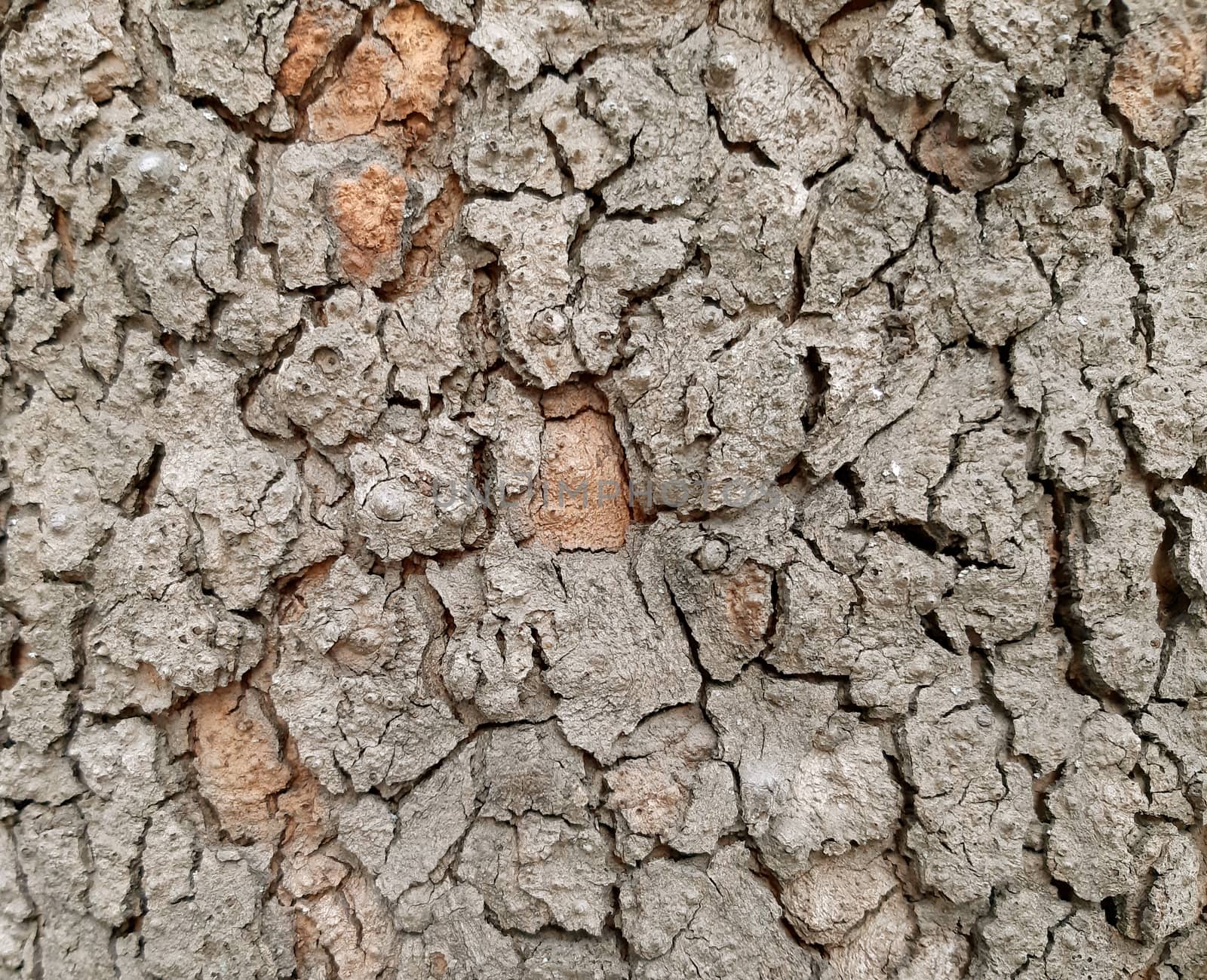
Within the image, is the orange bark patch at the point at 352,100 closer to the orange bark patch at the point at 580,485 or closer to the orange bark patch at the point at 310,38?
the orange bark patch at the point at 310,38

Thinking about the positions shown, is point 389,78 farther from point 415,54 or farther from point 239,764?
point 239,764

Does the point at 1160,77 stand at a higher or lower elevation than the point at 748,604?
higher

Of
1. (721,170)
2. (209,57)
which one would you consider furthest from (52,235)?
(721,170)

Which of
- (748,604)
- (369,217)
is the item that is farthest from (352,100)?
(748,604)

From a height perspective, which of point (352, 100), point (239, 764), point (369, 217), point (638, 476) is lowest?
point (239, 764)

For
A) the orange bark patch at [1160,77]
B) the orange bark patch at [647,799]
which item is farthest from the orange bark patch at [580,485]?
the orange bark patch at [1160,77]

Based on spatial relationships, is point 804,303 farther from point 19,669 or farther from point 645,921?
point 19,669
